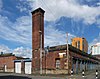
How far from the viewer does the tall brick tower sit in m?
43.2

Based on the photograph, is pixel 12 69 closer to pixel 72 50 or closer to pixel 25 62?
pixel 25 62

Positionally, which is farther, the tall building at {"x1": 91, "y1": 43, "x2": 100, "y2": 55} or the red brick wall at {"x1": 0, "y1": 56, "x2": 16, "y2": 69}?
the tall building at {"x1": 91, "y1": 43, "x2": 100, "y2": 55}

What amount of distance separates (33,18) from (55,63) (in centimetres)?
1291

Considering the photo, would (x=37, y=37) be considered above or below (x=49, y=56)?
above

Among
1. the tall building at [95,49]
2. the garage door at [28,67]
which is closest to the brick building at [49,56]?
the garage door at [28,67]

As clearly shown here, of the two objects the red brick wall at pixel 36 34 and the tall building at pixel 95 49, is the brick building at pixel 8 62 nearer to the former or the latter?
the red brick wall at pixel 36 34

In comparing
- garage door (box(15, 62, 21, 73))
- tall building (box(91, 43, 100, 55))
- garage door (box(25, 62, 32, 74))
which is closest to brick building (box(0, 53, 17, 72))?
garage door (box(15, 62, 21, 73))

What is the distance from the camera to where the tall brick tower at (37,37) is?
4316 centimetres

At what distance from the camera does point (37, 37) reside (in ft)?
143

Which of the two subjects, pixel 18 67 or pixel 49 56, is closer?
pixel 49 56

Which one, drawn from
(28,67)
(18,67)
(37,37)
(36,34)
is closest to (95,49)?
(18,67)

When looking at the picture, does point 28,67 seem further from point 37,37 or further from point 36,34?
point 36,34

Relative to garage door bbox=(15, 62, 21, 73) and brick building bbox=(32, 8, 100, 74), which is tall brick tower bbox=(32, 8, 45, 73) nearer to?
brick building bbox=(32, 8, 100, 74)

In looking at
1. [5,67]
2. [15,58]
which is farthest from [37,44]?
[5,67]
